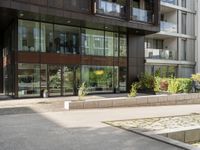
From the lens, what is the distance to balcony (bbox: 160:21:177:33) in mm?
31700

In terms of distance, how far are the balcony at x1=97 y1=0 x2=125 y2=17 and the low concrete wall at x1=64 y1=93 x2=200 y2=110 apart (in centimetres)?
773

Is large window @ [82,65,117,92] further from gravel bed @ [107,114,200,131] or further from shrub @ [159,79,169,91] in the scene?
gravel bed @ [107,114,200,131]

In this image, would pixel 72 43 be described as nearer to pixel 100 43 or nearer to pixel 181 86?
pixel 100 43

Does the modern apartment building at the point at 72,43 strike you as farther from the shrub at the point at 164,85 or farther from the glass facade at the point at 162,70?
the glass facade at the point at 162,70

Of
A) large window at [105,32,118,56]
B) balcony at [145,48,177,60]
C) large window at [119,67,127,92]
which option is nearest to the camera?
large window at [105,32,118,56]

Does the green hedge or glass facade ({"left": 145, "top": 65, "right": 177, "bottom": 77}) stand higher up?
glass facade ({"left": 145, "top": 65, "right": 177, "bottom": 77})

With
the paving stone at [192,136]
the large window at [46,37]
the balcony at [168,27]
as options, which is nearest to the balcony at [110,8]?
the large window at [46,37]

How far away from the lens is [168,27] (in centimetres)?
3266

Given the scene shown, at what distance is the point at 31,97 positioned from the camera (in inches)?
785

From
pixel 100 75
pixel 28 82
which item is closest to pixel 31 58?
pixel 28 82

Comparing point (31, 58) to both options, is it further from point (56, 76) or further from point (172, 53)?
point (172, 53)

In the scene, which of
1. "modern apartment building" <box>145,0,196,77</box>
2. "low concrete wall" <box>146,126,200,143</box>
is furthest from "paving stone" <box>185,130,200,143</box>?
"modern apartment building" <box>145,0,196,77</box>

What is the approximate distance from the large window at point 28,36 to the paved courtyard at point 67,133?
8.14 metres

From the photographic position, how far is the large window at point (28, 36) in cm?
1971
